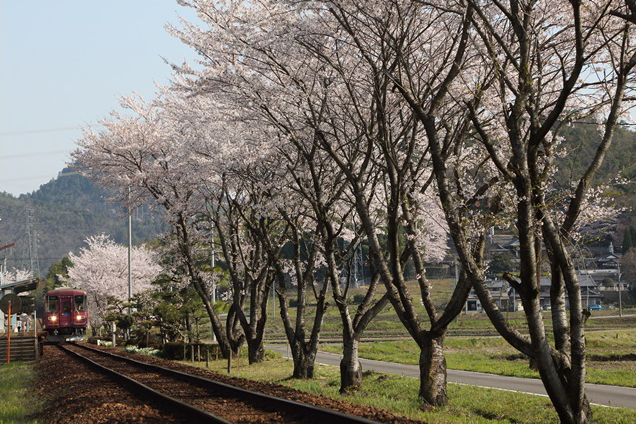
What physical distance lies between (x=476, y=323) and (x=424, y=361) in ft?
171

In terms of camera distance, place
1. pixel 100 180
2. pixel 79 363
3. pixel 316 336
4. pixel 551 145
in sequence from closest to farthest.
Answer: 1. pixel 551 145
2. pixel 316 336
3. pixel 79 363
4. pixel 100 180

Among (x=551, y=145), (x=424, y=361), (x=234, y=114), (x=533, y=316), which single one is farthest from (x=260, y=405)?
(x=234, y=114)

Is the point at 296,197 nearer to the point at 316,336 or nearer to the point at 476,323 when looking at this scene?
the point at 316,336

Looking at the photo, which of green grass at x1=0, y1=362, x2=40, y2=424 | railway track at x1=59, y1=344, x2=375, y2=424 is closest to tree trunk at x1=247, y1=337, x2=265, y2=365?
green grass at x1=0, y1=362, x2=40, y2=424

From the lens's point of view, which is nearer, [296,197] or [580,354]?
[580,354]

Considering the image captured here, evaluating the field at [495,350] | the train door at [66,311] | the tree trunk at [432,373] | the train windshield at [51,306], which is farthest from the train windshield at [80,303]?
the tree trunk at [432,373]

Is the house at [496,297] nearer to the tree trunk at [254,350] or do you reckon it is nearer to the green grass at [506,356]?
the green grass at [506,356]

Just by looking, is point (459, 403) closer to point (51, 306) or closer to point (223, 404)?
point (223, 404)

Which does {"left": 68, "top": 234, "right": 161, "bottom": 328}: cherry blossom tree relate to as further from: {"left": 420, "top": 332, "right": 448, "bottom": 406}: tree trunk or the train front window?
{"left": 420, "top": 332, "right": 448, "bottom": 406}: tree trunk

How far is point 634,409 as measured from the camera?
1323 cm

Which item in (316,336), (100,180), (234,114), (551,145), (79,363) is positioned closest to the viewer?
(551,145)

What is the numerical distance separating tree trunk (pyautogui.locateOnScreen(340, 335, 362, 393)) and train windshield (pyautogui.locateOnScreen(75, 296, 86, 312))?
30944 mm

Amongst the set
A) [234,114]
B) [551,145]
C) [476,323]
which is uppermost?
[234,114]

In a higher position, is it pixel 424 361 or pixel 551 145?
pixel 551 145
